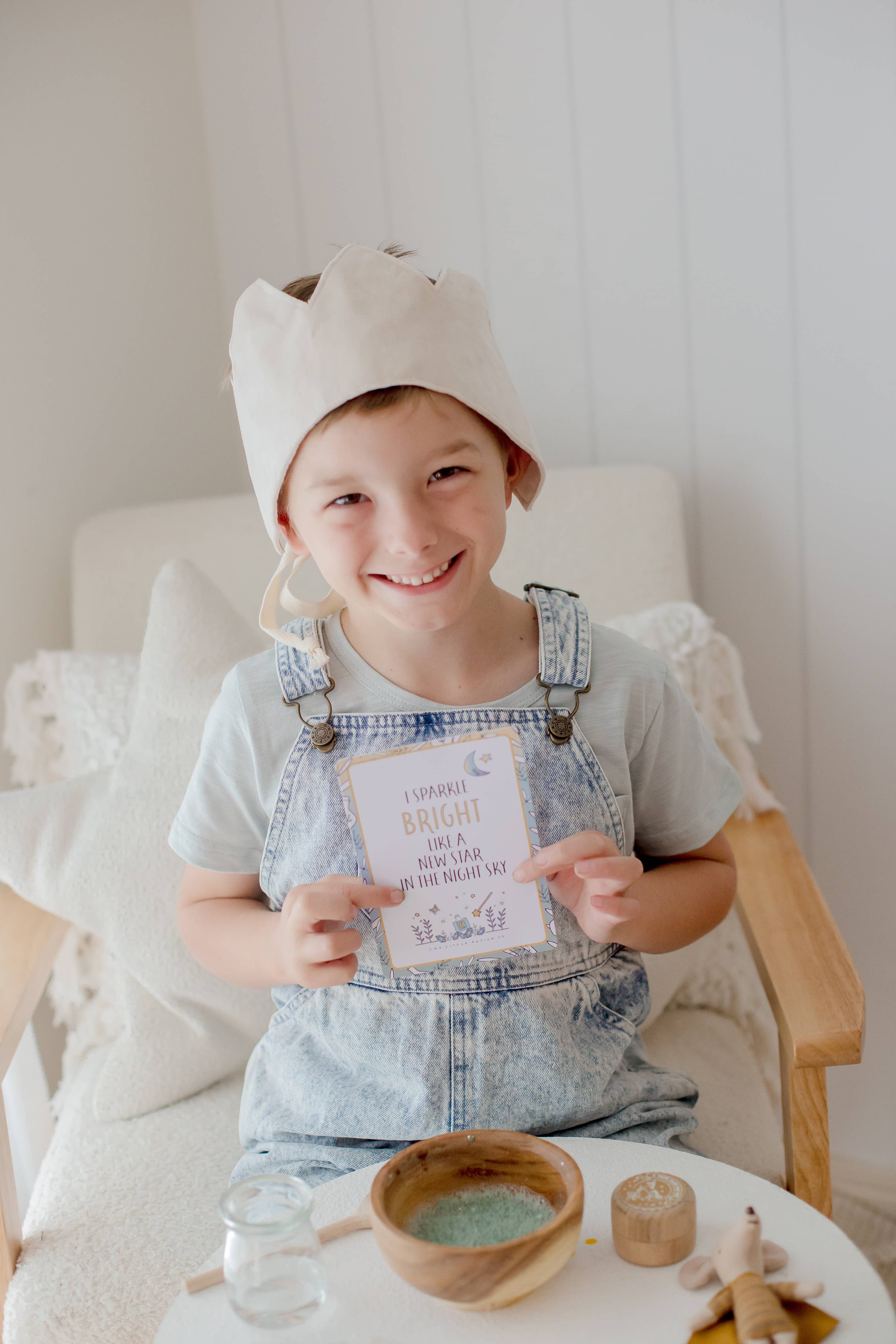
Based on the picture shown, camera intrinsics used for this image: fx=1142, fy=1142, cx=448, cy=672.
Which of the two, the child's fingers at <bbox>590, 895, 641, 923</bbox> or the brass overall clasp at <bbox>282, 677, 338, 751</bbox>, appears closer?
the child's fingers at <bbox>590, 895, 641, 923</bbox>

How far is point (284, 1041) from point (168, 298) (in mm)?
1213

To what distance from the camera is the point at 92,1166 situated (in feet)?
3.73

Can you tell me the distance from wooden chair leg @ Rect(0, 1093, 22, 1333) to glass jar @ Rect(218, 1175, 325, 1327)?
1.32 ft

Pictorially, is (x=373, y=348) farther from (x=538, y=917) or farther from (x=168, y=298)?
(x=168, y=298)

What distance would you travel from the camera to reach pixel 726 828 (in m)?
1.42

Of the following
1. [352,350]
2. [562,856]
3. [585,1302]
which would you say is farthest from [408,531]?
[585,1302]

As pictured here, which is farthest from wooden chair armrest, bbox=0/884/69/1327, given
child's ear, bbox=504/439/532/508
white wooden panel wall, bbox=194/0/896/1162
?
white wooden panel wall, bbox=194/0/896/1162

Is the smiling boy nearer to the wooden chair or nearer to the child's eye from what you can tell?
the child's eye

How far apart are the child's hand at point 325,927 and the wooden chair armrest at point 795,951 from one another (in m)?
0.40

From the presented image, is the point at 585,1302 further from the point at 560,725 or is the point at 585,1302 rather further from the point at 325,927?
the point at 560,725

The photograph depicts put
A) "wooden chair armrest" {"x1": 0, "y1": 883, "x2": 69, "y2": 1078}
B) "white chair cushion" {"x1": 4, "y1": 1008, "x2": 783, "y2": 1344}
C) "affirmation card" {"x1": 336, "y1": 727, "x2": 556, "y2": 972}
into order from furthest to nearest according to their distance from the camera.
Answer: "wooden chair armrest" {"x1": 0, "y1": 883, "x2": 69, "y2": 1078} < "white chair cushion" {"x1": 4, "y1": 1008, "x2": 783, "y2": 1344} < "affirmation card" {"x1": 336, "y1": 727, "x2": 556, "y2": 972}

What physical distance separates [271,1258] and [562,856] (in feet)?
1.08

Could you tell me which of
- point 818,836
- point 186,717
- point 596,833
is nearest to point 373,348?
point 596,833

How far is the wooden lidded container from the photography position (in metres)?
0.71
